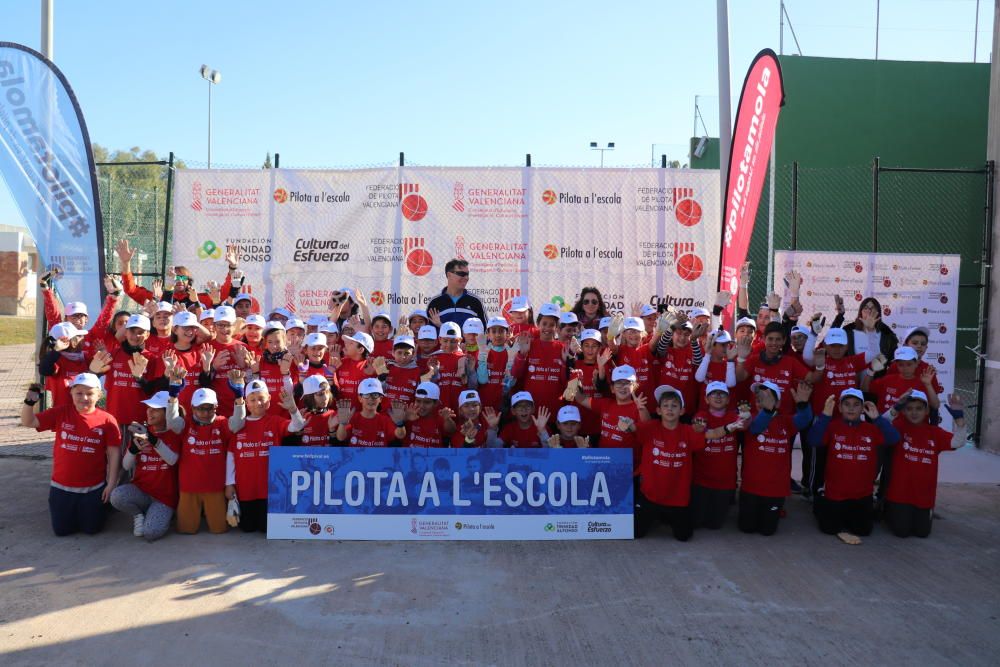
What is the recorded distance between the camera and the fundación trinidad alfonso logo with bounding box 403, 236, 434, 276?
10391mm

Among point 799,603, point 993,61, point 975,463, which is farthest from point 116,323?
point 993,61

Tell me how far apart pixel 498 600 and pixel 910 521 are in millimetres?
3689

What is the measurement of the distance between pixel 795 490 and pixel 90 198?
8624mm

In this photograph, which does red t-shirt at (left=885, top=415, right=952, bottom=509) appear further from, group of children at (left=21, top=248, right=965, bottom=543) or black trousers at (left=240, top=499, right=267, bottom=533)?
black trousers at (left=240, top=499, right=267, bottom=533)

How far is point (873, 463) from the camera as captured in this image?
649 cm

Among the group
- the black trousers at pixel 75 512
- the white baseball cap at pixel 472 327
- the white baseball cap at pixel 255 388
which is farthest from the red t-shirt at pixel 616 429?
the black trousers at pixel 75 512

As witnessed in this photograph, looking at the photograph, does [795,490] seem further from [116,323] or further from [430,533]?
[116,323]

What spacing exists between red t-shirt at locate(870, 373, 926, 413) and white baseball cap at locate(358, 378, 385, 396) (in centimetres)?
443

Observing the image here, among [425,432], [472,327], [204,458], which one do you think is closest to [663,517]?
[425,432]

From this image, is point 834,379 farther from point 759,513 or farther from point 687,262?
point 687,262

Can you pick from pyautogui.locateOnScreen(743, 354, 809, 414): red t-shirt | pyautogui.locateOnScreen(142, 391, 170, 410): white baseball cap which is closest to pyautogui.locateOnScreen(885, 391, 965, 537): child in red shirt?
pyautogui.locateOnScreen(743, 354, 809, 414): red t-shirt

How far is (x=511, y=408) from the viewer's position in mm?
6711

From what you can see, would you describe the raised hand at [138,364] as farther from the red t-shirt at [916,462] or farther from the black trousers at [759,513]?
the red t-shirt at [916,462]

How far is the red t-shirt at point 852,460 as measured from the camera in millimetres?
6402
